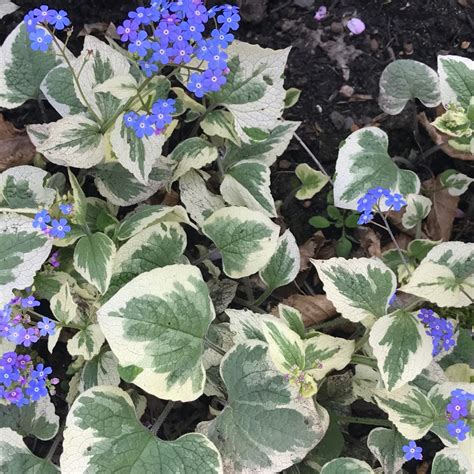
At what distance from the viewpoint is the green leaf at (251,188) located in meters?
2.09

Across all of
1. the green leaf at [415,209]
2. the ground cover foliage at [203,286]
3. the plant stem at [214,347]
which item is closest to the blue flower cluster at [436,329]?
the ground cover foliage at [203,286]

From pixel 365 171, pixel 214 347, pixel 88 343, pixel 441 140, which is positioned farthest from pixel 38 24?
pixel 441 140

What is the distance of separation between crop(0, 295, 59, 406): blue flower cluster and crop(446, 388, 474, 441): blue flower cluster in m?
1.04

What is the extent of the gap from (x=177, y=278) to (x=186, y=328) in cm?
13

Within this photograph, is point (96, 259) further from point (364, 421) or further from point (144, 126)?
point (364, 421)

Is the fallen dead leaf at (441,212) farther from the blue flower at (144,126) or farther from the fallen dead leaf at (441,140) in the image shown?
the blue flower at (144,126)

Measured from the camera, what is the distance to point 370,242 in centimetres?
243

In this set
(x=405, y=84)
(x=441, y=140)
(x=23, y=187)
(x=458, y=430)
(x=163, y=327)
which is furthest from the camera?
(x=441, y=140)

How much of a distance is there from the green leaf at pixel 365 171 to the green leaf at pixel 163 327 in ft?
2.14

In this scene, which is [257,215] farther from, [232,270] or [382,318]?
[382,318]

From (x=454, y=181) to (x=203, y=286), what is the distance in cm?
109

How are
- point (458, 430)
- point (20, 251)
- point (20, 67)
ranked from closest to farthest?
point (458, 430) < point (20, 251) < point (20, 67)

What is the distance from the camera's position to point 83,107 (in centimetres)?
208

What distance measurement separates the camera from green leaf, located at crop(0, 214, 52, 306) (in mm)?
1777
